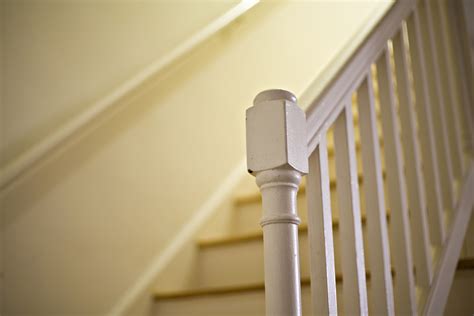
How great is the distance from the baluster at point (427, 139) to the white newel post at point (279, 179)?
→ 0.68 metres

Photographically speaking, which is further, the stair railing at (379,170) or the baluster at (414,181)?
the baluster at (414,181)

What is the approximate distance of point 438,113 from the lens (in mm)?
1617

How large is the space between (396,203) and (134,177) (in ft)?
2.66

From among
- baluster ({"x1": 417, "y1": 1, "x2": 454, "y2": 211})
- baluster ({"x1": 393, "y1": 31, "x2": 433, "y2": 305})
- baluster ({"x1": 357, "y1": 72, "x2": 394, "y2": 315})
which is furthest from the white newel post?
baluster ({"x1": 417, "y1": 1, "x2": 454, "y2": 211})

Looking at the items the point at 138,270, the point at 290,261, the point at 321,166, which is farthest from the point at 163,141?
the point at 290,261

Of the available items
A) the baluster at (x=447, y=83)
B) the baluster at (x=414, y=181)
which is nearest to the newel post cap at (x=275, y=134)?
the baluster at (x=414, y=181)

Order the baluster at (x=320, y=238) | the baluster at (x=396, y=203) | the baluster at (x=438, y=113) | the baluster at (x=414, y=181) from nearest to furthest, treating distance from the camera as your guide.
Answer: the baluster at (x=320, y=238) < the baluster at (x=396, y=203) < the baluster at (x=414, y=181) < the baluster at (x=438, y=113)

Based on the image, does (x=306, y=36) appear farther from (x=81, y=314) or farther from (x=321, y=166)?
(x=321, y=166)

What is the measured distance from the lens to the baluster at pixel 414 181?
1.34 m

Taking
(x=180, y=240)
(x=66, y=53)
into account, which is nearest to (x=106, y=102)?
(x=66, y=53)

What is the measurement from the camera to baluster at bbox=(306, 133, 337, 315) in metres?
0.93

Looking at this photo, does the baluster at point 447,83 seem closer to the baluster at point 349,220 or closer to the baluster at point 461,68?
the baluster at point 461,68

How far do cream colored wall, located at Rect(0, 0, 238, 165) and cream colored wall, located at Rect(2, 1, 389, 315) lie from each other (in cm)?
2

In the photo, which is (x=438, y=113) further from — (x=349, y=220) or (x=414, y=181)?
(x=349, y=220)
